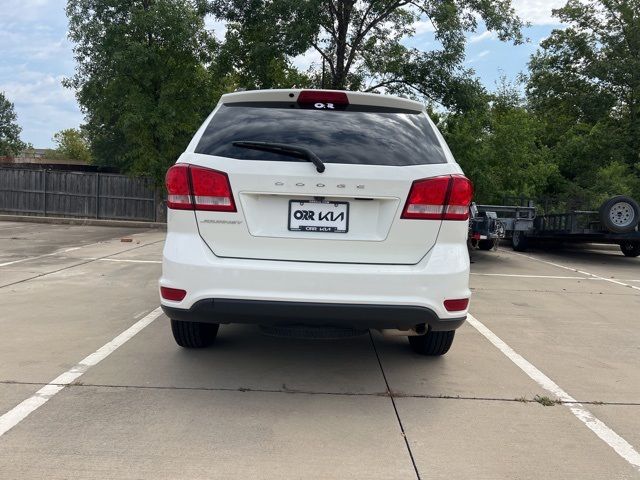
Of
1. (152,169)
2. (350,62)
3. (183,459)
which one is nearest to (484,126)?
(350,62)

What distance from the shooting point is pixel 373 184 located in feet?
10.9

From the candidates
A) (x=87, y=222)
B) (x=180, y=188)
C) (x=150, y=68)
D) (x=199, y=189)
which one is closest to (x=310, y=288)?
(x=199, y=189)

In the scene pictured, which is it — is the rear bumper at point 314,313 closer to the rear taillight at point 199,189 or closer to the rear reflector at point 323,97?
the rear taillight at point 199,189

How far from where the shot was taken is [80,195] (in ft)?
73.7

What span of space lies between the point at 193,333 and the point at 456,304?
2.09m

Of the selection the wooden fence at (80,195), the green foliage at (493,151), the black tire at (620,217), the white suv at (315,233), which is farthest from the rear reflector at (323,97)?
the wooden fence at (80,195)

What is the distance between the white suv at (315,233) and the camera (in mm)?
3279

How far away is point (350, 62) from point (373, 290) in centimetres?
1505

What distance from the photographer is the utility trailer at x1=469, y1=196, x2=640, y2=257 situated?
1111 cm

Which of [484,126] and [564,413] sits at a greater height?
[484,126]

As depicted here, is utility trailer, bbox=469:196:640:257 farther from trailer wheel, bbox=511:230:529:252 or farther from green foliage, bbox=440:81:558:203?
green foliage, bbox=440:81:558:203

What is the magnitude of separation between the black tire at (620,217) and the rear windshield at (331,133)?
369 inches

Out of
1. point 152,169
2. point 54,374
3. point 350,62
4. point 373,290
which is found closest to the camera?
point 373,290

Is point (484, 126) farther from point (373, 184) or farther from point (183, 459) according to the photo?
point (183, 459)
